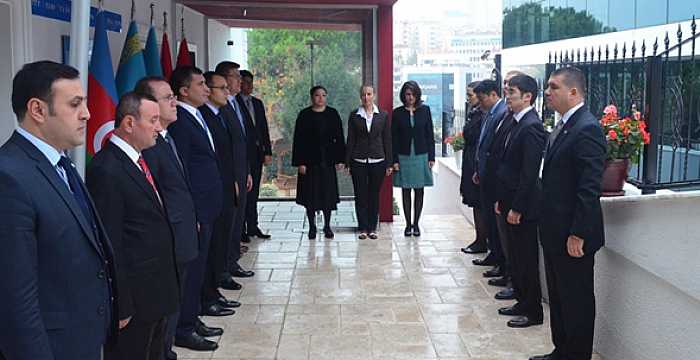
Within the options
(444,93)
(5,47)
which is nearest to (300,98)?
(5,47)

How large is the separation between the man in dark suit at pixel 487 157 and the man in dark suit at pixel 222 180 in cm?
188

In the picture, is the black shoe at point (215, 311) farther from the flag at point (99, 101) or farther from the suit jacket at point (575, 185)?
the suit jacket at point (575, 185)

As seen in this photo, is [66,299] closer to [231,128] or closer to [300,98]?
[231,128]

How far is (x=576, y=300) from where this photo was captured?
3666 millimetres

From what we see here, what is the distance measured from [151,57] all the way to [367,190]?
8.87 ft

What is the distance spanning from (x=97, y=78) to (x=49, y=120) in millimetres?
2223

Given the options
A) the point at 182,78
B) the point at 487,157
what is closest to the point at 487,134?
the point at 487,157

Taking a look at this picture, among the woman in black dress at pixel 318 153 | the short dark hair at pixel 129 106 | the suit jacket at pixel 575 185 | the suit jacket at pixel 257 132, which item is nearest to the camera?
the short dark hair at pixel 129 106

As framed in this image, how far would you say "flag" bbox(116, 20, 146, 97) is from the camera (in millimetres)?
4777

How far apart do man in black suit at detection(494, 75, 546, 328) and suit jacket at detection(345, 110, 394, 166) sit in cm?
240

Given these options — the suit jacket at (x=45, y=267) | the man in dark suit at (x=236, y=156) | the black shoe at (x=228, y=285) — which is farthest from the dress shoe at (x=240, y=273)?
the suit jacket at (x=45, y=267)

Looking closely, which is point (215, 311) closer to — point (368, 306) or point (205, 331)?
Result: point (205, 331)

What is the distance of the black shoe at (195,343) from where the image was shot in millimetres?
4172

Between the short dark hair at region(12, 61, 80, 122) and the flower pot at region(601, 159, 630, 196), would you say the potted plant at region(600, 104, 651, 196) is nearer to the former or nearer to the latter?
the flower pot at region(601, 159, 630, 196)
